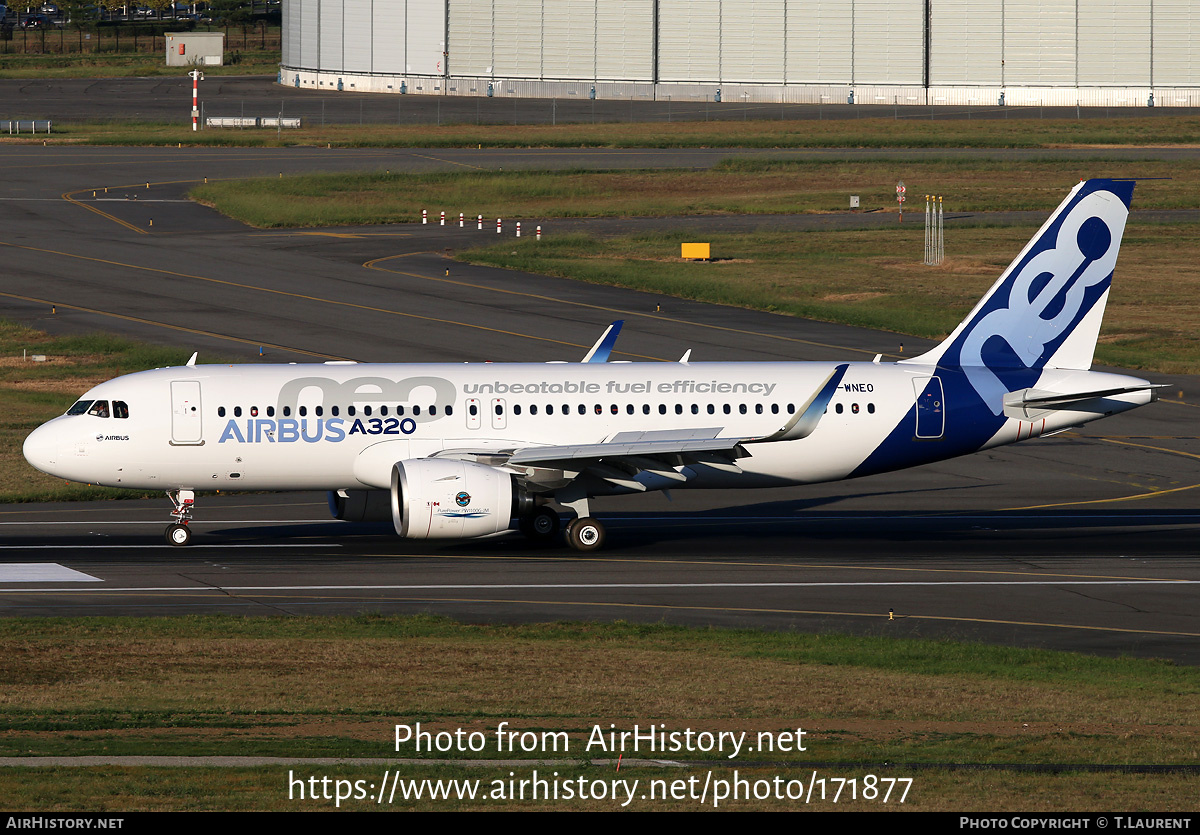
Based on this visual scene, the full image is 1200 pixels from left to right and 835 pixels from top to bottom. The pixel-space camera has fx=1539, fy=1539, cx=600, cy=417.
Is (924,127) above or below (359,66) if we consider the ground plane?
below

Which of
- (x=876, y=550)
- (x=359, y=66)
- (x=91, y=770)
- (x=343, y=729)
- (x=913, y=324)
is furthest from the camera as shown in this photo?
(x=359, y=66)

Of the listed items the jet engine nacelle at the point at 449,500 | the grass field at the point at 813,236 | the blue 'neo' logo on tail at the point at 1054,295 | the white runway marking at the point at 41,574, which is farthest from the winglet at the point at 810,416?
the grass field at the point at 813,236

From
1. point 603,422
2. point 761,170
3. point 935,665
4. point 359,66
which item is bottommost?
point 935,665

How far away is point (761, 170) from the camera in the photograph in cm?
11806

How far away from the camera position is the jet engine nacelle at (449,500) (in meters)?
35.3

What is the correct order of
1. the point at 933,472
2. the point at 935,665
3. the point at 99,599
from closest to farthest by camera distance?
the point at 935,665 → the point at 99,599 → the point at 933,472

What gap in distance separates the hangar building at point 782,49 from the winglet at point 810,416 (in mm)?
127908

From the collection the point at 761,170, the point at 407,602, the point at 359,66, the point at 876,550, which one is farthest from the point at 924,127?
the point at 407,602

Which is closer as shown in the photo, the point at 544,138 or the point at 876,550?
the point at 876,550

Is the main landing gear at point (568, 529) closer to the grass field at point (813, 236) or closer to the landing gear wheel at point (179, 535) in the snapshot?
the landing gear wheel at point (179, 535)

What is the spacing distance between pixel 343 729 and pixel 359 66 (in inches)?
6457

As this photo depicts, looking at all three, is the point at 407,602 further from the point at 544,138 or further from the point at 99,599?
the point at 544,138

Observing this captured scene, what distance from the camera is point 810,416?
3628 cm

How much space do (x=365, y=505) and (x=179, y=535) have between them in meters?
4.60
